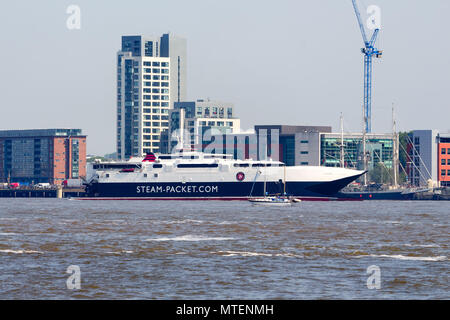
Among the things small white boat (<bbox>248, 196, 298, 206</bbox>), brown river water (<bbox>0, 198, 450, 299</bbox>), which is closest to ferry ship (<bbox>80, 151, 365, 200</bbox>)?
small white boat (<bbox>248, 196, 298, 206</bbox>)

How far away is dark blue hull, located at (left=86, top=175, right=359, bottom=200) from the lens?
159m

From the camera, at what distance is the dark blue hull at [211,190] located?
15925cm

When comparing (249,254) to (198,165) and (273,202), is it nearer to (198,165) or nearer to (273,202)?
(273,202)

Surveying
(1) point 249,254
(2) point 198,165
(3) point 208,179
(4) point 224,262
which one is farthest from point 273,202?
(4) point 224,262

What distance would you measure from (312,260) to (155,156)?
126m

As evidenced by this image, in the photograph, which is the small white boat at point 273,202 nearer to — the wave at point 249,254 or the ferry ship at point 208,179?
the ferry ship at point 208,179

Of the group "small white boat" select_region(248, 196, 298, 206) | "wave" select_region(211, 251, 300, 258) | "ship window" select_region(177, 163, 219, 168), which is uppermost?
"ship window" select_region(177, 163, 219, 168)

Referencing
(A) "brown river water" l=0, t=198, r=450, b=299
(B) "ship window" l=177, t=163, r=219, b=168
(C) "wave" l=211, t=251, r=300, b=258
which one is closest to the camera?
(A) "brown river water" l=0, t=198, r=450, b=299

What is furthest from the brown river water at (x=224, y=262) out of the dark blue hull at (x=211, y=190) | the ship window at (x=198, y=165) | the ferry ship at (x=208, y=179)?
the ship window at (x=198, y=165)

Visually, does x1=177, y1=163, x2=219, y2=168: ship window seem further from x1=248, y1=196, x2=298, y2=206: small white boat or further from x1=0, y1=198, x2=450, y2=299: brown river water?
x1=0, y1=198, x2=450, y2=299: brown river water

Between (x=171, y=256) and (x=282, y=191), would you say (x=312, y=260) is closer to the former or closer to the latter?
(x=171, y=256)
